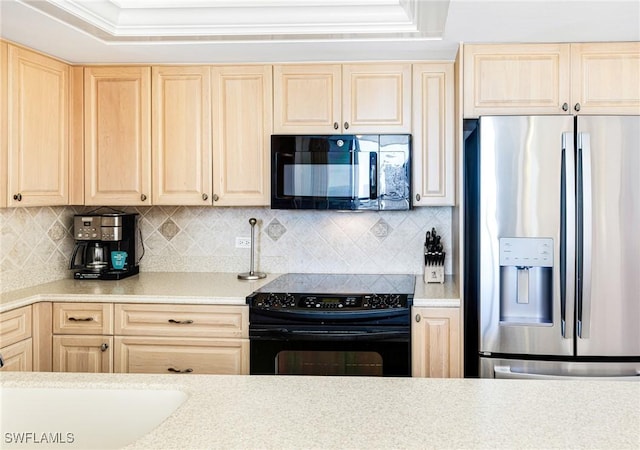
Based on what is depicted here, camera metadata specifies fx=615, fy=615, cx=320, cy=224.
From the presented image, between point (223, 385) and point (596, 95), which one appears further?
point (596, 95)

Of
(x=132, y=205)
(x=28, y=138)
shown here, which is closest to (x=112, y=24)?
(x=28, y=138)

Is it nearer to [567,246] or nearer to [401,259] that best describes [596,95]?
[567,246]

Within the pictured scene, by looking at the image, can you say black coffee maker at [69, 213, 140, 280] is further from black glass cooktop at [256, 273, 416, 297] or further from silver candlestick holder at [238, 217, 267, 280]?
black glass cooktop at [256, 273, 416, 297]

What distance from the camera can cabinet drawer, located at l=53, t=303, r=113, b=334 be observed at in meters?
3.22

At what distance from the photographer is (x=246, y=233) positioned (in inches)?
156

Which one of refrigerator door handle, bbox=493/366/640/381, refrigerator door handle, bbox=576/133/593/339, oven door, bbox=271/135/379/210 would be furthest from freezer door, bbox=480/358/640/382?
oven door, bbox=271/135/379/210

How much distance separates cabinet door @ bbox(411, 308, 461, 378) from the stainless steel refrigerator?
17cm

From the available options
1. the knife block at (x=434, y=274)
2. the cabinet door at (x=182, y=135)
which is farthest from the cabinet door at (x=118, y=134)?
the knife block at (x=434, y=274)

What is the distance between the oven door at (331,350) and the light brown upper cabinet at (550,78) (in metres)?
1.24

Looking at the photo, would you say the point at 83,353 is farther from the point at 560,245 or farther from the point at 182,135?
the point at 560,245

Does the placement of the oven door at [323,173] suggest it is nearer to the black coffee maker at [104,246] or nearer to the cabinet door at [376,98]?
the cabinet door at [376,98]

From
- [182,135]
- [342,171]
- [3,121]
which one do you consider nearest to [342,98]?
[342,171]

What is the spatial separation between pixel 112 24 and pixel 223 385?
2.14 metres

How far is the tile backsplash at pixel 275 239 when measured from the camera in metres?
3.84
